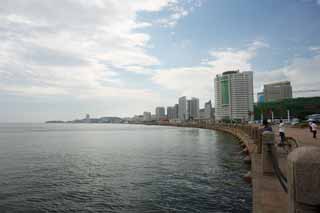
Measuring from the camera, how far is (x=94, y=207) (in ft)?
30.8

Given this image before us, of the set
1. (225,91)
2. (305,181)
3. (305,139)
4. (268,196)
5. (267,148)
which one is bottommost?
(268,196)

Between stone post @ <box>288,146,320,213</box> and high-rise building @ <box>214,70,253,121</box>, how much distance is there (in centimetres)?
13358

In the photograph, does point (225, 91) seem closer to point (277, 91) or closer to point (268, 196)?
point (277, 91)

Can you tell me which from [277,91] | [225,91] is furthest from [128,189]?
[277,91]

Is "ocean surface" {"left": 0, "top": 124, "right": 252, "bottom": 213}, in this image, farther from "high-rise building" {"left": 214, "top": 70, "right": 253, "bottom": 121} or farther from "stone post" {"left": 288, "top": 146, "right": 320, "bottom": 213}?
"high-rise building" {"left": 214, "top": 70, "right": 253, "bottom": 121}

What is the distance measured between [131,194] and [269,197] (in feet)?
21.4

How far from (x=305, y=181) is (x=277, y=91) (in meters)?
172

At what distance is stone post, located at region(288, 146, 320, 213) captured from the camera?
2.52 metres

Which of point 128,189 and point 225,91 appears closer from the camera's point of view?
point 128,189

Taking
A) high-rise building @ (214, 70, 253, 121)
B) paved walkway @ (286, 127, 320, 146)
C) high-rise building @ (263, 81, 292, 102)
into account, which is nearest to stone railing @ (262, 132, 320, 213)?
paved walkway @ (286, 127, 320, 146)

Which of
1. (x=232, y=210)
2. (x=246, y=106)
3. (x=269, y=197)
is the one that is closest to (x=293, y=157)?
(x=269, y=197)

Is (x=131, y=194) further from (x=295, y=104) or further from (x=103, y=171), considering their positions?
(x=295, y=104)

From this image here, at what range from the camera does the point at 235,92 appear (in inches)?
5285

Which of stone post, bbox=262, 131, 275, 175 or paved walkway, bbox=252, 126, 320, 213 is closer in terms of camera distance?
paved walkway, bbox=252, 126, 320, 213
